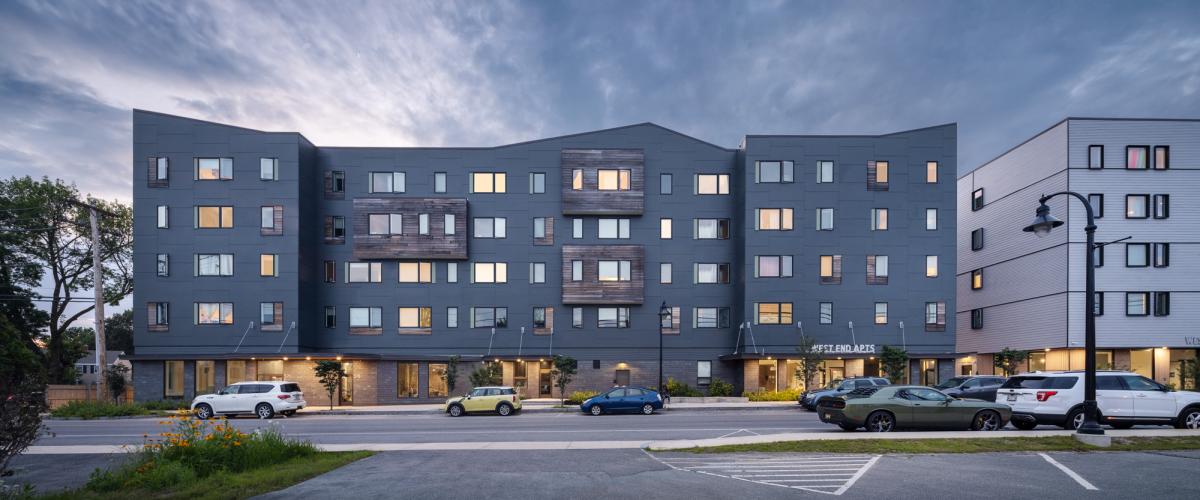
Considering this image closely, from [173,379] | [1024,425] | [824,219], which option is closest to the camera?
[1024,425]

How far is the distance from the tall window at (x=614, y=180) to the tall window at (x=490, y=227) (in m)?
7.05

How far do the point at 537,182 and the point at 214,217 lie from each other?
2088cm

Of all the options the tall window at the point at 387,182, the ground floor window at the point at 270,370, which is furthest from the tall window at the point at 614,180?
the ground floor window at the point at 270,370

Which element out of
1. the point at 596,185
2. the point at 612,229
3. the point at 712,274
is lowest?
the point at 712,274

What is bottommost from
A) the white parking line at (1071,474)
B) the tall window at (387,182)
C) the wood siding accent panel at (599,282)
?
the white parking line at (1071,474)

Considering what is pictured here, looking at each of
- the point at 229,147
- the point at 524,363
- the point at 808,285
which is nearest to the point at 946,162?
the point at 808,285

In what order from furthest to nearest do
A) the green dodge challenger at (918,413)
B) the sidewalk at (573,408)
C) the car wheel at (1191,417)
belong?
the sidewalk at (573,408) → the green dodge challenger at (918,413) → the car wheel at (1191,417)

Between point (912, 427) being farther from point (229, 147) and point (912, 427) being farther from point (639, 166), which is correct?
point (229, 147)

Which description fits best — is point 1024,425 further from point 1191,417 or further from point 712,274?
point 712,274

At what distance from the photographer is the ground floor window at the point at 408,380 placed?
3872cm

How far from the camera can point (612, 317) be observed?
1603 inches

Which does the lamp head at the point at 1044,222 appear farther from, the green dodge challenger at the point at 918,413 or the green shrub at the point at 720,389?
the green shrub at the point at 720,389

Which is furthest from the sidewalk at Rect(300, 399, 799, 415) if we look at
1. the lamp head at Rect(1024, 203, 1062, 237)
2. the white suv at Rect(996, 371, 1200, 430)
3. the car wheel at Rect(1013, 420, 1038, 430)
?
the lamp head at Rect(1024, 203, 1062, 237)

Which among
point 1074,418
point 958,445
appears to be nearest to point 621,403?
point 958,445
